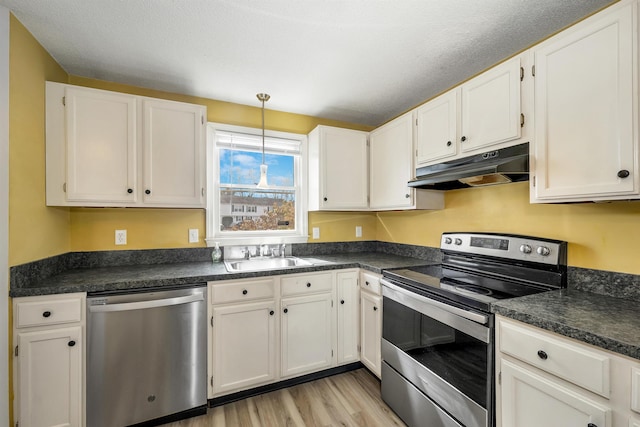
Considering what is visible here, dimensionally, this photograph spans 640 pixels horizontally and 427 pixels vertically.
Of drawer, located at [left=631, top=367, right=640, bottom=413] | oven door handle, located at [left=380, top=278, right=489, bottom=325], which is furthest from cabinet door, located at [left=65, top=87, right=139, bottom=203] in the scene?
drawer, located at [left=631, top=367, right=640, bottom=413]

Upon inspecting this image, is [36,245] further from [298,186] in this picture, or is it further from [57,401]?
[298,186]

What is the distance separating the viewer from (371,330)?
2213mm

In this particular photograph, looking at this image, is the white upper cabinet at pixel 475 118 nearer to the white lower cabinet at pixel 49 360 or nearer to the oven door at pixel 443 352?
the oven door at pixel 443 352

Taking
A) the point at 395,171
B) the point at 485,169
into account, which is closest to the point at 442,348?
the point at 485,169

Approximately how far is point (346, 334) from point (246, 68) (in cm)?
224

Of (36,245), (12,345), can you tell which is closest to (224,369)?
(12,345)

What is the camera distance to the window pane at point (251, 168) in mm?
2576

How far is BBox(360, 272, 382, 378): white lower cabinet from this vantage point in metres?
2.12

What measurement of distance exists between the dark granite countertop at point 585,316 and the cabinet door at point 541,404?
217 mm

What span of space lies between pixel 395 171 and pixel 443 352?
1.45m

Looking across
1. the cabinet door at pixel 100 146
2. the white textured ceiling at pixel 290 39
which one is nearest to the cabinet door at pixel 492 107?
the white textured ceiling at pixel 290 39

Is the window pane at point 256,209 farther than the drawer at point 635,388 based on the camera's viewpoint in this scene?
Yes

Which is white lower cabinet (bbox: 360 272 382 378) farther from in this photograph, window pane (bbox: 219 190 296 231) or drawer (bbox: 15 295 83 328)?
drawer (bbox: 15 295 83 328)

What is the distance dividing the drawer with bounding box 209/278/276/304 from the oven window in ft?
2.93
